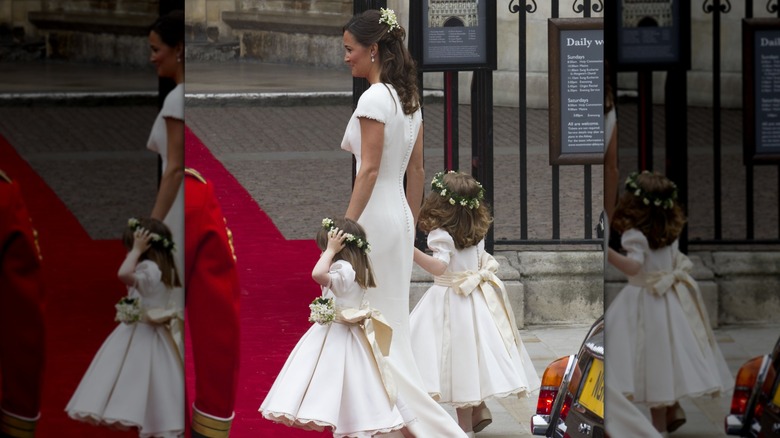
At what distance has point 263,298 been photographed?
8406mm

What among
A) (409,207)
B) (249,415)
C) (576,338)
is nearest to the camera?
(409,207)

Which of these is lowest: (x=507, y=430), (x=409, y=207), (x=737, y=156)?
(x=507, y=430)

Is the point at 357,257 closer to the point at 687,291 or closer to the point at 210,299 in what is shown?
the point at 210,299

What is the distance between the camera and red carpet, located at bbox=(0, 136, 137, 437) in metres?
1.06

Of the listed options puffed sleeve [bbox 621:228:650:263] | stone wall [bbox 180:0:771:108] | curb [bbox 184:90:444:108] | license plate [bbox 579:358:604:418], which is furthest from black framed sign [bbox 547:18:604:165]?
curb [bbox 184:90:444:108]

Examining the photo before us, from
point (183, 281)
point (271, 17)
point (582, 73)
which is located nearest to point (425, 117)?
point (271, 17)

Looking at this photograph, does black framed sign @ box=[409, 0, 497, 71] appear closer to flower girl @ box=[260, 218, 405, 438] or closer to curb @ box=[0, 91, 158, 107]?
flower girl @ box=[260, 218, 405, 438]

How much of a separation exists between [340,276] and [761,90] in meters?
4.08

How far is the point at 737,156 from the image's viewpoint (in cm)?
106

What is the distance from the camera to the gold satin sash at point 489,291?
5.84 m

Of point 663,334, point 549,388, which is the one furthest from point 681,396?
point 549,388

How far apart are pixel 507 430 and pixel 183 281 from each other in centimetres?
507

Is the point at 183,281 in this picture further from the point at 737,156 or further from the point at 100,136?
the point at 737,156

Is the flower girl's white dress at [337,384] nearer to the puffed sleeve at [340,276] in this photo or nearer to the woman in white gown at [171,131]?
the puffed sleeve at [340,276]
